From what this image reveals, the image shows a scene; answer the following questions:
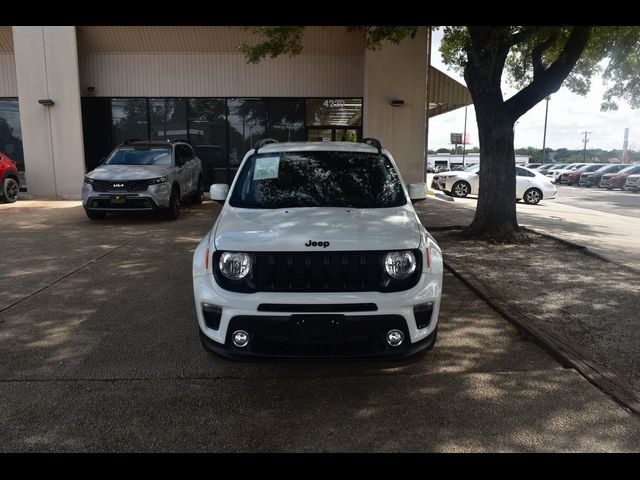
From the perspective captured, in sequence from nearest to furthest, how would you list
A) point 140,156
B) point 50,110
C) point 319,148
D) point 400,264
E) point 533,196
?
1. point 400,264
2. point 319,148
3. point 140,156
4. point 50,110
5. point 533,196

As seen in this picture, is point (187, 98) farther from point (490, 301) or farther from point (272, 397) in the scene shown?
point (272, 397)

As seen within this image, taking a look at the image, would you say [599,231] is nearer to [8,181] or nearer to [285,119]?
[285,119]

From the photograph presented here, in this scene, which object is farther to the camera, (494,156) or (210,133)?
(210,133)

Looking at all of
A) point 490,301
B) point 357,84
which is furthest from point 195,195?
point 490,301

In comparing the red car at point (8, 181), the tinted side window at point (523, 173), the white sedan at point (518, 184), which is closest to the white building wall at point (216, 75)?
the red car at point (8, 181)

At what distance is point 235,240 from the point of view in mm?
3650

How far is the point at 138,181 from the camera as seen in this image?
11.0 m

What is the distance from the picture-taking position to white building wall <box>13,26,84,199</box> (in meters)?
15.8

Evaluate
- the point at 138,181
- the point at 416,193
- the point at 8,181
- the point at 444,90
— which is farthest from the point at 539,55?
Result: the point at 8,181

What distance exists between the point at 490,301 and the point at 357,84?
12763 millimetres

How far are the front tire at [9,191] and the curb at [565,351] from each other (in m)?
13.5

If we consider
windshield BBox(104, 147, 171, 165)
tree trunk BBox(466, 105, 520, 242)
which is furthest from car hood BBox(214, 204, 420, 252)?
windshield BBox(104, 147, 171, 165)

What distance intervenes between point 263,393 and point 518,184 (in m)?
18.1

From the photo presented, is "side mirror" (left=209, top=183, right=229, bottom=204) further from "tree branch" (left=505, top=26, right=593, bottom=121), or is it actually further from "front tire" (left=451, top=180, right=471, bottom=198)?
"front tire" (left=451, top=180, right=471, bottom=198)
